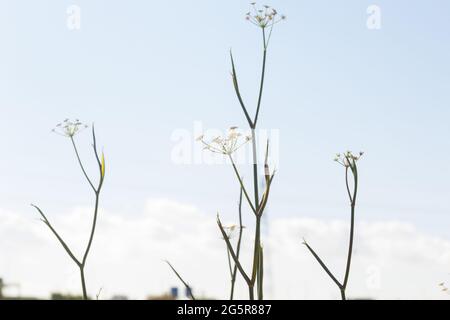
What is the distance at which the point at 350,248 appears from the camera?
7.97 feet

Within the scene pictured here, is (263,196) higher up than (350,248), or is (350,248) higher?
(263,196)
